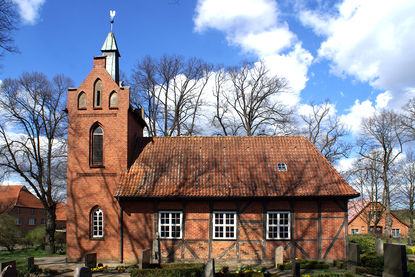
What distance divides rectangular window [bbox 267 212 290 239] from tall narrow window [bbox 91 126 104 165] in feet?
30.7

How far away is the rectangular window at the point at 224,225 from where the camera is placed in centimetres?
1853

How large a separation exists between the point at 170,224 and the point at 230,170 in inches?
165

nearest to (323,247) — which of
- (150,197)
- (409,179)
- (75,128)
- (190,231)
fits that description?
(190,231)

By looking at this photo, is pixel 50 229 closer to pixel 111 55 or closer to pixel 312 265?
pixel 111 55

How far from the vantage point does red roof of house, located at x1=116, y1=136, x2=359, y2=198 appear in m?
18.6

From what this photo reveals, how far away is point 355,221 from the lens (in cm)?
5091

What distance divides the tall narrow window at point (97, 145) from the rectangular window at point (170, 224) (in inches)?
177

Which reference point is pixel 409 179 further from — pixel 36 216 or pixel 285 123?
pixel 36 216

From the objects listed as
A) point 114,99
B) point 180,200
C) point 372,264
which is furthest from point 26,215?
point 372,264

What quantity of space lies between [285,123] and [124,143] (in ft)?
62.8

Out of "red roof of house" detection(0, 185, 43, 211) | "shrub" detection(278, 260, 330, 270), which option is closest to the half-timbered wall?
"shrub" detection(278, 260, 330, 270)

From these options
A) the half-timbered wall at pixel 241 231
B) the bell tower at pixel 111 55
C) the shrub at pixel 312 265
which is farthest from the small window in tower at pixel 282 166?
the bell tower at pixel 111 55

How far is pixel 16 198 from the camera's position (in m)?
48.2

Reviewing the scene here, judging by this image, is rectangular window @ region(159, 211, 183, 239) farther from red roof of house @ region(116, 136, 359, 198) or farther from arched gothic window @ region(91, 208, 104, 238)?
arched gothic window @ region(91, 208, 104, 238)
